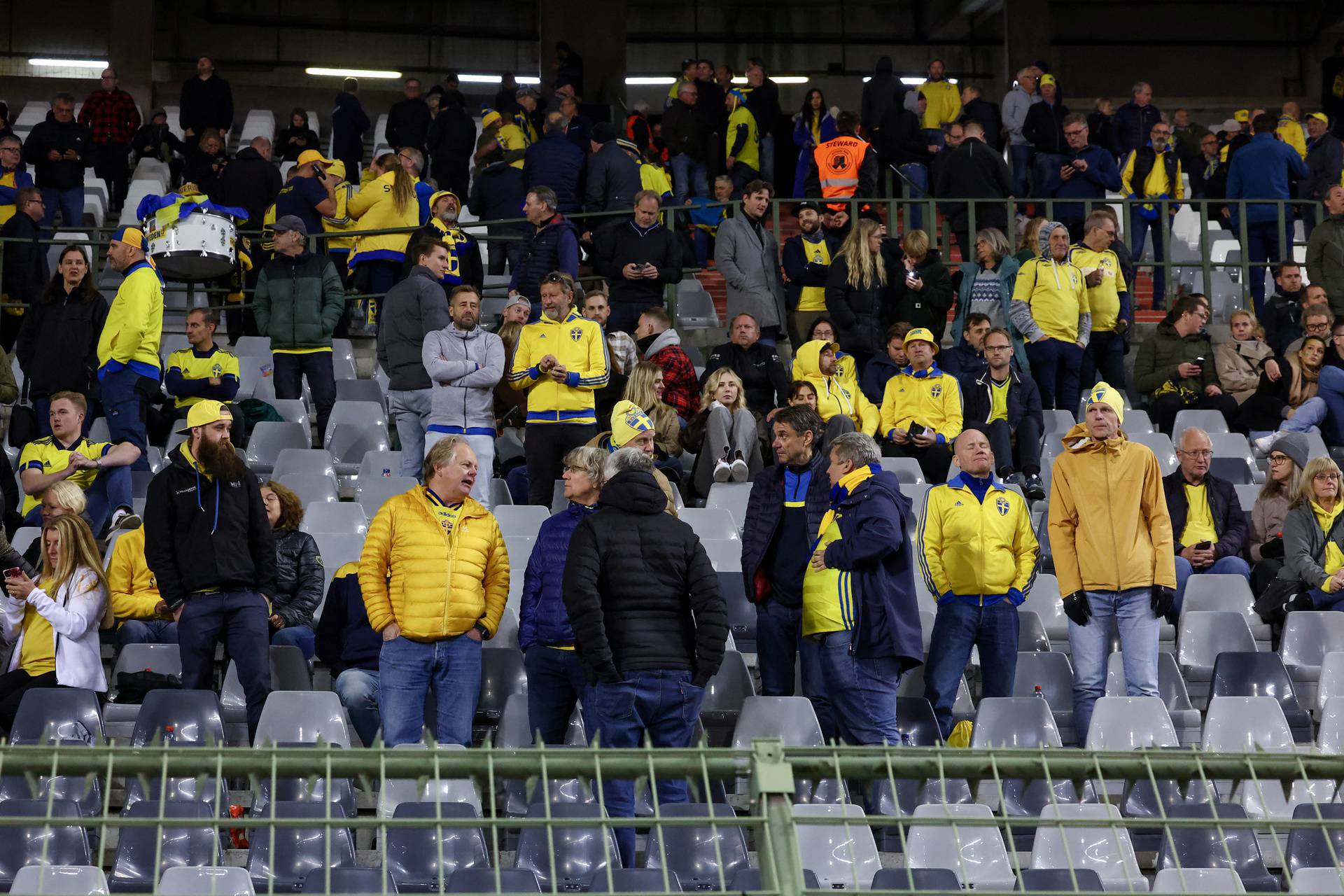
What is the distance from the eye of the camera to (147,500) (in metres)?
7.29

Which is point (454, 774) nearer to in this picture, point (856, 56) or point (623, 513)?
point (623, 513)

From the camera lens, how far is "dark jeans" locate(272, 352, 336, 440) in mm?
11242

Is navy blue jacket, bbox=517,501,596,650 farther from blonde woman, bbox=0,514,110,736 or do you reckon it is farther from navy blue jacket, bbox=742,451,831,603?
blonde woman, bbox=0,514,110,736

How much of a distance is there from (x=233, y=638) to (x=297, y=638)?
0.73 metres

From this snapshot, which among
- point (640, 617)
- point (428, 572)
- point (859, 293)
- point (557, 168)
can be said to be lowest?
point (640, 617)

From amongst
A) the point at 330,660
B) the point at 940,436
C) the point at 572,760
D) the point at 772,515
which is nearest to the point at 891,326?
the point at 940,436

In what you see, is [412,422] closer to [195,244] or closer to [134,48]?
[195,244]

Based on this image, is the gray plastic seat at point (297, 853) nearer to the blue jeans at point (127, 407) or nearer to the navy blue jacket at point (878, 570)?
the navy blue jacket at point (878, 570)

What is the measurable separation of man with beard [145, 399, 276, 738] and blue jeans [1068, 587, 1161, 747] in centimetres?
349

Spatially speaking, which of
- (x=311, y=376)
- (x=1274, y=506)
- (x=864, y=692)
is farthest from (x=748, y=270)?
(x=864, y=692)

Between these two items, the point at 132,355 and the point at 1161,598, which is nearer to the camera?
the point at 1161,598

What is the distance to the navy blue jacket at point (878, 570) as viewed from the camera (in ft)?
22.7

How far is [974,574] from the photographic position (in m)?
7.51

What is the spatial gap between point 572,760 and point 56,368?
845 centimetres
